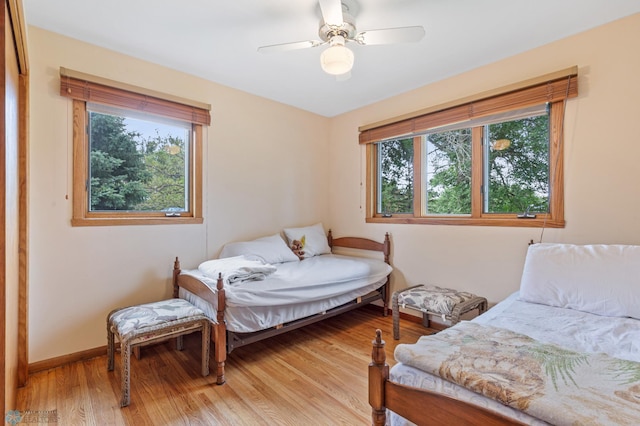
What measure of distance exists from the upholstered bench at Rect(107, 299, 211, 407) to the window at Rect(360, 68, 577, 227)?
7.36ft

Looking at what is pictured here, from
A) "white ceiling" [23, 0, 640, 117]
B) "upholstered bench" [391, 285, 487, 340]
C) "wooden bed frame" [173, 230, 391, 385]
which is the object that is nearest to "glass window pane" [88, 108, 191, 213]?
"white ceiling" [23, 0, 640, 117]

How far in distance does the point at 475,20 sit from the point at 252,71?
6.14ft

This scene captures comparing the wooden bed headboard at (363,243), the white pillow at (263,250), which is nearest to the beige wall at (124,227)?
the white pillow at (263,250)

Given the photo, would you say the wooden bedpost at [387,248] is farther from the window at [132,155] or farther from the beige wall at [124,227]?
the window at [132,155]

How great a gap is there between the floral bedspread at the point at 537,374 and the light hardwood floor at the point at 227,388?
826 mm

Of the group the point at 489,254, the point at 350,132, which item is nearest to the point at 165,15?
the point at 350,132

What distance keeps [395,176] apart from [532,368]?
8.86 ft

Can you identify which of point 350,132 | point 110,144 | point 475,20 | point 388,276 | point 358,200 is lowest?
point 388,276

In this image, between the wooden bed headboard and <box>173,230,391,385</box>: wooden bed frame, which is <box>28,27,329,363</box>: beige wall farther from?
the wooden bed headboard

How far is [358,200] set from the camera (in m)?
3.84

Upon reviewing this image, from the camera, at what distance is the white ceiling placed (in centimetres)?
195

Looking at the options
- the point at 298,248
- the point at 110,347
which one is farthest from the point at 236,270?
the point at 298,248

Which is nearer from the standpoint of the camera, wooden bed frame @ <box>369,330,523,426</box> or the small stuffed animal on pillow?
wooden bed frame @ <box>369,330,523,426</box>

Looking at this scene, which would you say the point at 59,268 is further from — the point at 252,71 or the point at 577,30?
the point at 577,30
